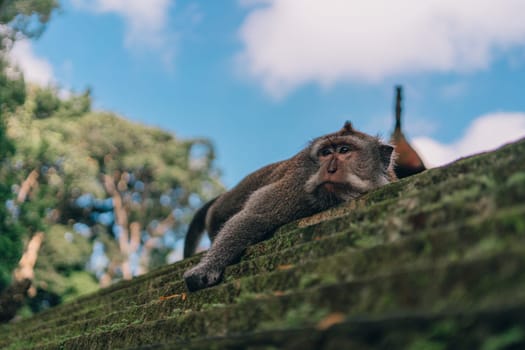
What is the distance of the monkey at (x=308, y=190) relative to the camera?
4426mm

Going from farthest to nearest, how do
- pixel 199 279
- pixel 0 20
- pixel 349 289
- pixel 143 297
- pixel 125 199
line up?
pixel 125 199
pixel 0 20
pixel 143 297
pixel 199 279
pixel 349 289

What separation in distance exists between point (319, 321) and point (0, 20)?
13.5 metres

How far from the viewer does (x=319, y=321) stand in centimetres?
216

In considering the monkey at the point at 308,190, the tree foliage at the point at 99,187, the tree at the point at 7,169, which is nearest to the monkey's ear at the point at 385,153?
the monkey at the point at 308,190

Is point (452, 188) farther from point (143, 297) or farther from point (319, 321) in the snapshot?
point (143, 297)

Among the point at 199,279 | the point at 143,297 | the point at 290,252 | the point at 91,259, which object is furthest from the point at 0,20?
the point at 91,259

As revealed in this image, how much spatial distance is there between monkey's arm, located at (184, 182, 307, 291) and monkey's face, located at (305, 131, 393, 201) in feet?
1.09

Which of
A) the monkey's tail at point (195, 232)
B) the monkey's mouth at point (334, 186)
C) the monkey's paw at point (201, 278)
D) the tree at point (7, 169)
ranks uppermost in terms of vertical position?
the tree at point (7, 169)

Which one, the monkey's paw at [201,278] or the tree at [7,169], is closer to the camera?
the monkey's paw at [201,278]

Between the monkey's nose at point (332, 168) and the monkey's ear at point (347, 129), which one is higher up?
the monkey's ear at point (347, 129)

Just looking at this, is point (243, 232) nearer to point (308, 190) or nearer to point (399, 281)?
point (308, 190)

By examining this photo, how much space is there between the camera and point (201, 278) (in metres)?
4.35

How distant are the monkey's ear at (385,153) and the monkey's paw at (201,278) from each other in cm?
188

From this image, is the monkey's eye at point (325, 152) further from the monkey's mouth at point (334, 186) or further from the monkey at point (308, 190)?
the monkey's mouth at point (334, 186)
